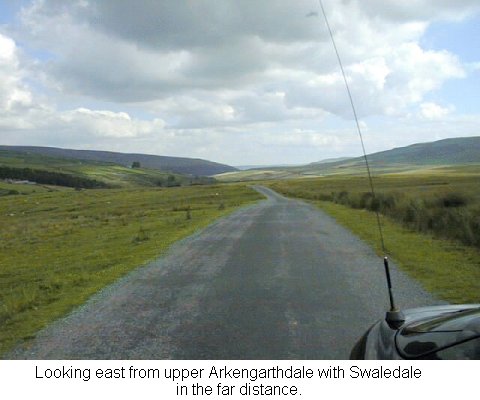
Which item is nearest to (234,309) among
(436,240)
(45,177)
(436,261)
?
(436,261)

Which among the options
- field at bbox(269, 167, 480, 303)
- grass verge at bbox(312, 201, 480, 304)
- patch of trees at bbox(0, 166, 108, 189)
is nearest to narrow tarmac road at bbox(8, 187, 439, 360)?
grass verge at bbox(312, 201, 480, 304)

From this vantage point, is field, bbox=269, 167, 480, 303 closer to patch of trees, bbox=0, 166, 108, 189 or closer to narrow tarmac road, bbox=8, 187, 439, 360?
narrow tarmac road, bbox=8, 187, 439, 360

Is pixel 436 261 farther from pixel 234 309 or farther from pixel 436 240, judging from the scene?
pixel 234 309

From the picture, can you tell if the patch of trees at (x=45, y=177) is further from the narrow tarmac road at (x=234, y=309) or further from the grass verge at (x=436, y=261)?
the narrow tarmac road at (x=234, y=309)

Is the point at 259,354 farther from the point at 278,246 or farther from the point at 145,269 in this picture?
the point at 278,246

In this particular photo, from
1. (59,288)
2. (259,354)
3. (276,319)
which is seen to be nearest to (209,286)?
(276,319)

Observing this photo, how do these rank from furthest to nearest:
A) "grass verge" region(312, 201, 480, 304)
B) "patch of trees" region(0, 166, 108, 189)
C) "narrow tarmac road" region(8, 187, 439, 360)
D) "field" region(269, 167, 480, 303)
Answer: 1. "patch of trees" region(0, 166, 108, 189)
2. "field" region(269, 167, 480, 303)
3. "grass verge" region(312, 201, 480, 304)
4. "narrow tarmac road" region(8, 187, 439, 360)

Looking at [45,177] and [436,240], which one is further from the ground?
[45,177]

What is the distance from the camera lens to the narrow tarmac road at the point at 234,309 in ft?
16.7

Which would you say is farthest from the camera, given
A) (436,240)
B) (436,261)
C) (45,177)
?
(45,177)

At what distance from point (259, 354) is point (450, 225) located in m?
13.0

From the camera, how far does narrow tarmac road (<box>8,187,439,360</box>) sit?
5.10 m

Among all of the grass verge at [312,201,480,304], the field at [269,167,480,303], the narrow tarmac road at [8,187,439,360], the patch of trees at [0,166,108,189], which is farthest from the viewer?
A: the patch of trees at [0,166,108,189]

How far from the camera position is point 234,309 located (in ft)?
22.4
